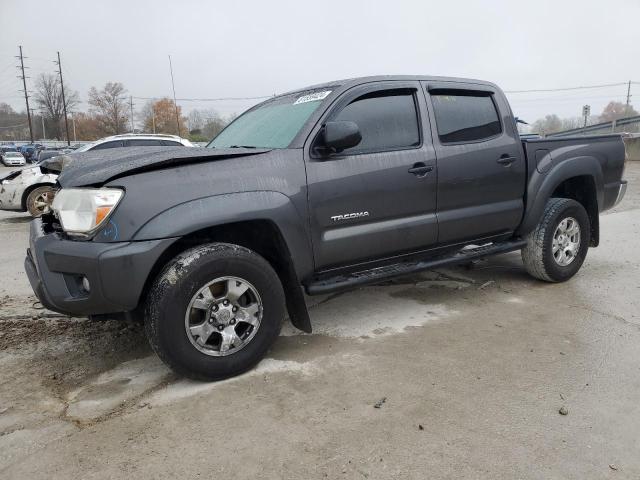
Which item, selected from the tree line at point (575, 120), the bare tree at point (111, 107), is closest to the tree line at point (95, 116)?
the bare tree at point (111, 107)

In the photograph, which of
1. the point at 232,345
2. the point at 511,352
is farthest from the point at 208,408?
the point at 511,352

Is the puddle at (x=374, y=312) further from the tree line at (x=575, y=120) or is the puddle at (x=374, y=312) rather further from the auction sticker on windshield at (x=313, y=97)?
the tree line at (x=575, y=120)

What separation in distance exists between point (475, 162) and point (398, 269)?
44.2 inches

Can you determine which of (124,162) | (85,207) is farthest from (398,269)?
(85,207)

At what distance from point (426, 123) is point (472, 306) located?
164 cm

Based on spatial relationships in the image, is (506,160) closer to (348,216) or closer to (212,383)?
(348,216)

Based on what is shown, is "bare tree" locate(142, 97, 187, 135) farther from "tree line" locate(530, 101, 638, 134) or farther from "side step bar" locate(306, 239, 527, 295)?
"side step bar" locate(306, 239, 527, 295)

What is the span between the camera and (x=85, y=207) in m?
2.72

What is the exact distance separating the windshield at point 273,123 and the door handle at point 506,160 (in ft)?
5.37

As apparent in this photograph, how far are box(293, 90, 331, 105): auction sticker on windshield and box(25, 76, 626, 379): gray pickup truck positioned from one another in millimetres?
26

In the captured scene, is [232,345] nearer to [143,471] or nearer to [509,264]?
[143,471]

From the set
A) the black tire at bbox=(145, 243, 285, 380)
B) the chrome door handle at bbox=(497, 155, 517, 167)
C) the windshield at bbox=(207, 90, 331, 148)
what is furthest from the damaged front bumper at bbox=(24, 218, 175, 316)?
the chrome door handle at bbox=(497, 155, 517, 167)

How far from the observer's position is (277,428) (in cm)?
248

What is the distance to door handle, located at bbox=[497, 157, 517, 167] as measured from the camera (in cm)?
416
